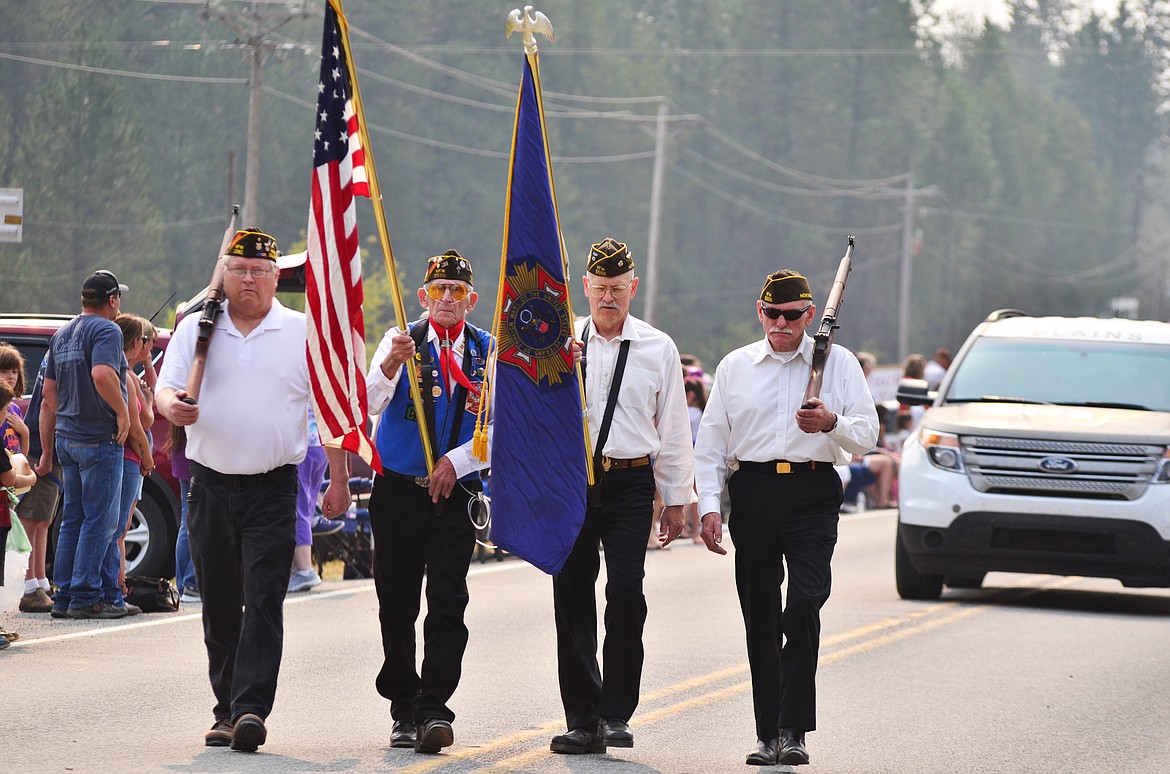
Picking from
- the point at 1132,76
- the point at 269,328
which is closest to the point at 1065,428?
the point at 269,328

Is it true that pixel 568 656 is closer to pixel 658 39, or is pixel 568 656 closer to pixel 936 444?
pixel 936 444

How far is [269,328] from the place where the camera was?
8016 millimetres

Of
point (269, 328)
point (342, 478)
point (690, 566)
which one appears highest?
point (269, 328)

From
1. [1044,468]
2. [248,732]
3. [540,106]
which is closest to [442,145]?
[1044,468]

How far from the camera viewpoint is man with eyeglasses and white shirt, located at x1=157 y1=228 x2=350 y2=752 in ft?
25.7

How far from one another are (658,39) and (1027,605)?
262 ft

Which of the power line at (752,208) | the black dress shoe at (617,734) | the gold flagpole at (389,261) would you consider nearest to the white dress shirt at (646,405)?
the gold flagpole at (389,261)

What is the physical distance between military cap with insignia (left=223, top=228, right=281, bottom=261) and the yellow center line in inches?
87.7

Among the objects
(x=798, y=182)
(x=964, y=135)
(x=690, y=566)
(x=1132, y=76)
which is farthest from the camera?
(x=1132, y=76)

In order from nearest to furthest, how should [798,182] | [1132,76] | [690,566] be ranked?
[690,566], [798,182], [1132,76]

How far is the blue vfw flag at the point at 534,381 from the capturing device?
26.2 feet

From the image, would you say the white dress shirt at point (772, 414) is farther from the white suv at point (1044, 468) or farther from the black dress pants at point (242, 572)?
the white suv at point (1044, 468)

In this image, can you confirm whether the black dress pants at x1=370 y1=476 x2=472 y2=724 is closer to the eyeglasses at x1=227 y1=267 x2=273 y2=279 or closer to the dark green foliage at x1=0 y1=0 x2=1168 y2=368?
the eyeglasses at x1=227 y1=267 x2=273 y2=279

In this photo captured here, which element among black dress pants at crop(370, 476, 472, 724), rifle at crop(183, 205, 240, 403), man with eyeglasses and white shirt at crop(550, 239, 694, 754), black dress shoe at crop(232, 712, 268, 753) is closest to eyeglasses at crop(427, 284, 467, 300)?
man with eyeglasses and white shirt at crop(550, 239, 694, 754)
